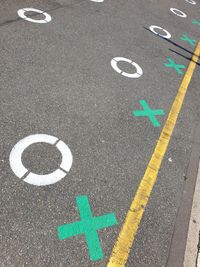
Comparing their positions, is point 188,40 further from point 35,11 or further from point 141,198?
point 141,198

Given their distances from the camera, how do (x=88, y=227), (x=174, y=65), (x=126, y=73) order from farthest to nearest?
(x=174, y=65) → (x=126, y=73) → (x=88, y=227)

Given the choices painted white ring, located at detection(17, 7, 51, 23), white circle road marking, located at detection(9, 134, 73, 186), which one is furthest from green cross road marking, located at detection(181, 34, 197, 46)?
white circle road marking, located at detection(9, 134, 73, 186)

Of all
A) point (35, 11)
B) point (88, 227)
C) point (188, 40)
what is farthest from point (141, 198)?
point (188, 40)

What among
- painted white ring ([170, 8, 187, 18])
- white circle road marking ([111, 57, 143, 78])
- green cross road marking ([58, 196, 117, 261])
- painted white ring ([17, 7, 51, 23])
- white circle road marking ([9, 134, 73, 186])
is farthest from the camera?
painted white ring ([170, 8, 187, 18])

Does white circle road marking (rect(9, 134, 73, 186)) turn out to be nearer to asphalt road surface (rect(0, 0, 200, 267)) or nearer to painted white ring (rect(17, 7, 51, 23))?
asphalt road surface (rect(0, 0, 200, 267))

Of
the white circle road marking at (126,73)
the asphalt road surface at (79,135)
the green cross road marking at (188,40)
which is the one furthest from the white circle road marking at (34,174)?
the green cross road marking at (188,40)

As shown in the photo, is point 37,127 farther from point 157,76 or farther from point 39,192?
→ point 157,76

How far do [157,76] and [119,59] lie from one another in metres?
0.93

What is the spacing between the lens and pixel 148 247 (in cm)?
331

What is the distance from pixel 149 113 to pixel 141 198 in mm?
1954

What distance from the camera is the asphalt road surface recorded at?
123 inches

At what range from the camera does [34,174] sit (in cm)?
356

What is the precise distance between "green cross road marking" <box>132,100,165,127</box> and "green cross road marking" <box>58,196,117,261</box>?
215cm

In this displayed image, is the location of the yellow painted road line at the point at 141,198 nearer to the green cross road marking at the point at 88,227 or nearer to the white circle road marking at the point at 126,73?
the green cross road marking at the point at 88,227
